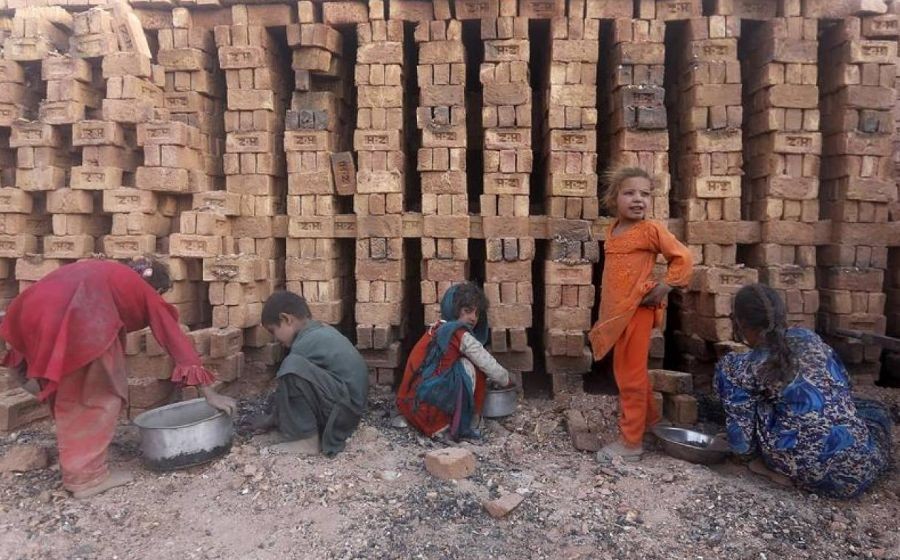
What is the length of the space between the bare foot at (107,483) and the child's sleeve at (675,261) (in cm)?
377

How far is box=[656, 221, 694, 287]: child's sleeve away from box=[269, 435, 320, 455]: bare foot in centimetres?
269

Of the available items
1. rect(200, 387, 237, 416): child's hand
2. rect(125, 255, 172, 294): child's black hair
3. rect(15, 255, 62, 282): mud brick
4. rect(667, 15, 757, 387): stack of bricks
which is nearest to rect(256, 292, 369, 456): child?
rect(200, 387, 237, 416): child's hand

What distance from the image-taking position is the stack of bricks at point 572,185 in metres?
4.86

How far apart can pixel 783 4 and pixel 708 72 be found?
0.92 metres

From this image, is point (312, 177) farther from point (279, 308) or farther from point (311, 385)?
point (311, 385)

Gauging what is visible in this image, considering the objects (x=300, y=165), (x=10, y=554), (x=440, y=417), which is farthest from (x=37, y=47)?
(x=440, y=417)

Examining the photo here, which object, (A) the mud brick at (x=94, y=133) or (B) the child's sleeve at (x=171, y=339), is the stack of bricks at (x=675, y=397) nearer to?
(B) the child's sleeve at (x=171, y=339)

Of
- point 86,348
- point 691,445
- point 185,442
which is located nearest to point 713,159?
point 691,445

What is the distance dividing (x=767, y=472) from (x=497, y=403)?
6.24 feet

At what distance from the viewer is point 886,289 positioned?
5.62 metres

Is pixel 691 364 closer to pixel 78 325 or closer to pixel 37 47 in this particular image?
pixel 78 325

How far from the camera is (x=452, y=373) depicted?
13.8 ft

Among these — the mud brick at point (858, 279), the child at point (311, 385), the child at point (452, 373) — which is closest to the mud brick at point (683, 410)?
the child at point (452, 373)

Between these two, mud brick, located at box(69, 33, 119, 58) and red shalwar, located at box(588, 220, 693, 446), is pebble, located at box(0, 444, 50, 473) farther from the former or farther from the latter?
red shalwar, located at box(588, 220, 693, 446)
